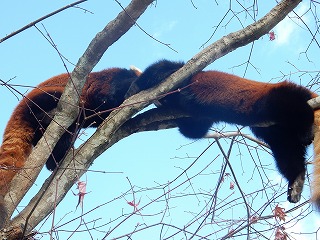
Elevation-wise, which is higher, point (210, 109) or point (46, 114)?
point (210, 109)

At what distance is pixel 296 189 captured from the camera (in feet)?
13.4

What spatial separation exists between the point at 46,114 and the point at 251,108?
1.71 m

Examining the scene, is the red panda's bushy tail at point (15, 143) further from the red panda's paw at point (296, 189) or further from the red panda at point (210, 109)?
the red panda's paw at point (296, 189)

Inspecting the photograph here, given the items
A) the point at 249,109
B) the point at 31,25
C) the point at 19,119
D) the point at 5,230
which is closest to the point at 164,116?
the point at 249,109

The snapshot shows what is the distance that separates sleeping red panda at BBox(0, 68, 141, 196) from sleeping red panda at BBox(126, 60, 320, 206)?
48 cm

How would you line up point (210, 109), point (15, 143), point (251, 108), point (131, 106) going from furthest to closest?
point (210, 109) < point (251, 108) < point (15, 143) < point (131, 106)

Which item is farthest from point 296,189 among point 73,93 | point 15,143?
point 15,143

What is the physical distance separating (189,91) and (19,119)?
144cm

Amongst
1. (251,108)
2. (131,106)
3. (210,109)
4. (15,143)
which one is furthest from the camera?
(210,109)

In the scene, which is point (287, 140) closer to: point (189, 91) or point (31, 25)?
point (189, 91)

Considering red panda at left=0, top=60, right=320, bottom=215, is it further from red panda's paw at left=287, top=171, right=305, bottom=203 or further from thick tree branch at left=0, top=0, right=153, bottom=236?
thick tree branch at left=0, top=0, right=153, bottom=236

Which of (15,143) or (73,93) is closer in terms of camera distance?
(73,93)

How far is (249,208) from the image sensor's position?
3412 mm

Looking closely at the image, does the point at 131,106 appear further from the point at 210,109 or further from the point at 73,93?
the point at 210,109
